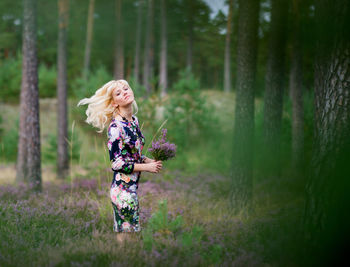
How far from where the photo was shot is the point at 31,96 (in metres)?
8.38

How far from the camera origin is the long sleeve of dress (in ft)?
11.4

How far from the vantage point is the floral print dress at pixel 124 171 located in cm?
352

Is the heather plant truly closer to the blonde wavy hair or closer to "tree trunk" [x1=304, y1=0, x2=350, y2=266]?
the blonde wavy hair

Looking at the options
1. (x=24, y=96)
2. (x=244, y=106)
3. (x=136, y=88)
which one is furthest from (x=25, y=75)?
(x=244, y=106)

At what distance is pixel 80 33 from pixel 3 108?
9.66 m

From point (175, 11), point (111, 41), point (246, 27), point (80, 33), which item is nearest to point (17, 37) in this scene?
point (80, 33)

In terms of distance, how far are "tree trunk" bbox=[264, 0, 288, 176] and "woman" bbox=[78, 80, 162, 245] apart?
18.7 ft

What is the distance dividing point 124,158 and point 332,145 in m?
2.53

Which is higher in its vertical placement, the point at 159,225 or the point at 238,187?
the point at 159,225

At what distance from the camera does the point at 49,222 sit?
4.64 m

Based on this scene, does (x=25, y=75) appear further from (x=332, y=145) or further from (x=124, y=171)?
(x=332, y=145)

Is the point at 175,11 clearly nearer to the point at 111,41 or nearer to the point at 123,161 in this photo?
the point at 111,41

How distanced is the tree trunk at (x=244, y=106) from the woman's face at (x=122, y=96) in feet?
10.7

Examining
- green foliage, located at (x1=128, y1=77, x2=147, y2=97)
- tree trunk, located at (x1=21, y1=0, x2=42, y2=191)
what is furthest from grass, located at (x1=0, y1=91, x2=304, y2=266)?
green foliage, located at (x1=128, y1=77, x2=147, y2=97)
